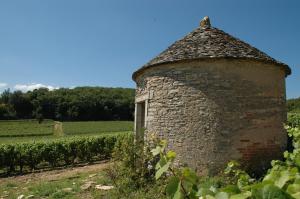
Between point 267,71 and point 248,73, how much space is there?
81cm

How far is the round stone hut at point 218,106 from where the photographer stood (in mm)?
8656

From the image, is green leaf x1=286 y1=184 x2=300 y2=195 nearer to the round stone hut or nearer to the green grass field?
the round stone hut

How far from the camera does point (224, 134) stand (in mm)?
8625

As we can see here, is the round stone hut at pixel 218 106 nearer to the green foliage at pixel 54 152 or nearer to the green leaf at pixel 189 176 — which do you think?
the green foliage at pixel 54 152

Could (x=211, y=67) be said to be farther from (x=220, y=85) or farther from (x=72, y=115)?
(x=72, y=115)

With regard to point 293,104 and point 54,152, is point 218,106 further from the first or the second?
point 293,104

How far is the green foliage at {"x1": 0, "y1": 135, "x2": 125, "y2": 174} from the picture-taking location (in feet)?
53.4

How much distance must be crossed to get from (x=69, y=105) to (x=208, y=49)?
75080mm

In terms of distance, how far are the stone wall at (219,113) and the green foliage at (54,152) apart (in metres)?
6.11

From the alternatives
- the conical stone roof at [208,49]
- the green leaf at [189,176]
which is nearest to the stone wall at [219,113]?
the conical stone roof at [208,49]

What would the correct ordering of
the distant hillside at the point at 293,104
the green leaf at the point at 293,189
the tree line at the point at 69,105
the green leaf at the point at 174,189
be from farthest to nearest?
the tree line at the point at 69,105, the distant hillside at the point at 293,104, the green leaf at the point at 174,189, the green leaf at the point at 293,189

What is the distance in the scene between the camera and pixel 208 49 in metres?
9.24

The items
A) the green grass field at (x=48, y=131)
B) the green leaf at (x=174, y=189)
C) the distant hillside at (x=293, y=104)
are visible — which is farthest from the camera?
the green grass field at (x=48, y=131)

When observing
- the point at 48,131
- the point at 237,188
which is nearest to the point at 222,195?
the point at 237,188
